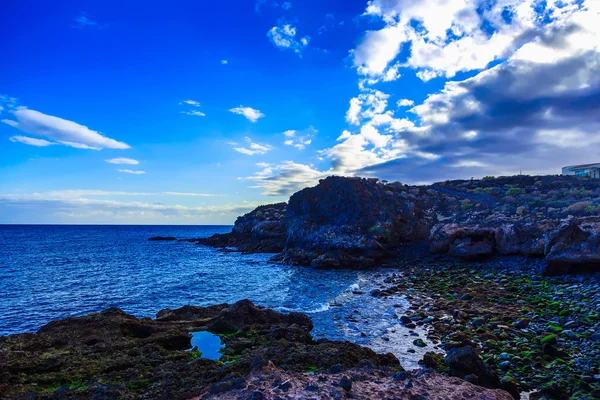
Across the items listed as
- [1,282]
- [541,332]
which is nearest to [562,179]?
[541,332]

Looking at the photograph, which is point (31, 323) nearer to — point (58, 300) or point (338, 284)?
point (58, 300)

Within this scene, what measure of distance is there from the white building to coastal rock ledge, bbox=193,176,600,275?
36.3 ft

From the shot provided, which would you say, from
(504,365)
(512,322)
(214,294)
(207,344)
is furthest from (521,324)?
(214,294)

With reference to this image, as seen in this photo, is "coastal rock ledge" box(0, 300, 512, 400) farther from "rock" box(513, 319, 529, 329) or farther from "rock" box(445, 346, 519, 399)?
"rock" box(513, 319, 529, 329)

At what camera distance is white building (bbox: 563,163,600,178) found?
7267 cm

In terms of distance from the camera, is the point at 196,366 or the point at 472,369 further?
the point at 196,366

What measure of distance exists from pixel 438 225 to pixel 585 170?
62.6 metres

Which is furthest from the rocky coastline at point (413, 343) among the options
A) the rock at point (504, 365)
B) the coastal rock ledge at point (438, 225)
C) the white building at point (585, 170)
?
the white building at point (585, 170)

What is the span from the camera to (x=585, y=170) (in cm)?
7881

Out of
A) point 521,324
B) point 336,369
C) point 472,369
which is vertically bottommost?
point 521,324

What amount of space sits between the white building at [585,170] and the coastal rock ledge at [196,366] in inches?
3331

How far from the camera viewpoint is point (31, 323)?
20266 millimetres

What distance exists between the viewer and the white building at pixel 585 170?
238 feet

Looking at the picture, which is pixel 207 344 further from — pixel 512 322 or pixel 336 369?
pixel 512 322
